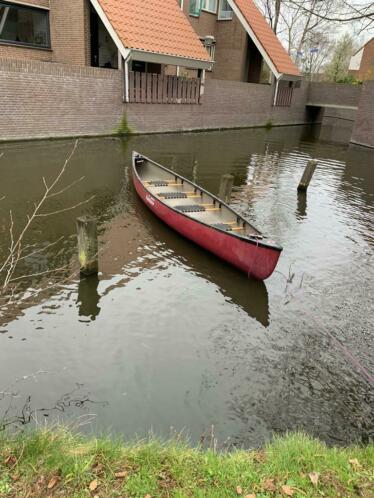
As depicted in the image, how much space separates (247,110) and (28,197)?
68.5ft

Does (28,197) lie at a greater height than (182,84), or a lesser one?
lesser

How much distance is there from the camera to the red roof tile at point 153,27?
18.2 meters

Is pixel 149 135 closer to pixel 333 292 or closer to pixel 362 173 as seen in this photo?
pixel 362 173

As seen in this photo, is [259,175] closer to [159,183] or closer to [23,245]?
[159,183]

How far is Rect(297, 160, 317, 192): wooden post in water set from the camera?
1309 cm

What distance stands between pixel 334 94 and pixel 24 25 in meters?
25.1

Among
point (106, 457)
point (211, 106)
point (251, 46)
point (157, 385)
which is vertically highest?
point (251, 46)

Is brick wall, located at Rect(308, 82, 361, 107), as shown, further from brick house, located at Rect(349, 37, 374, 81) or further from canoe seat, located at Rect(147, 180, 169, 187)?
canoe seat, located at Rect(147, 180, 169, 187)

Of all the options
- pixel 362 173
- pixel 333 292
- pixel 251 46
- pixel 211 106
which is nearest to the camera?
pixel 333 292

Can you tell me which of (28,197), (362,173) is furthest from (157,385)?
(362,173)

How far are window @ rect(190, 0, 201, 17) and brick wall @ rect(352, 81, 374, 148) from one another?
41.8 ft

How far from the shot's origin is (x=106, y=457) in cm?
321

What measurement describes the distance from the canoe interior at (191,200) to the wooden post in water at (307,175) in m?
4.55

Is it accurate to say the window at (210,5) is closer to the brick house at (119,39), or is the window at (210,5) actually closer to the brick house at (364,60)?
the brick house at (119,39)
